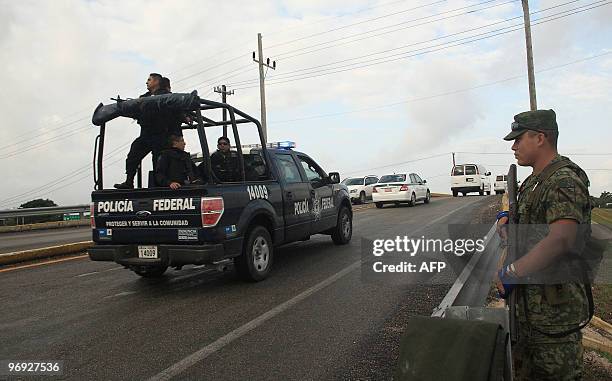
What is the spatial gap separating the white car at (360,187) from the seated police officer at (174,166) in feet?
72.4

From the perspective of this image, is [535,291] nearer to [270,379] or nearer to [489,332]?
[489,332]

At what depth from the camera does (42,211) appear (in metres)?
19.7

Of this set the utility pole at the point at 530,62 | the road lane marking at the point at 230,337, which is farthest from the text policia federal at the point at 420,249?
the utility pole at the point at 530,62

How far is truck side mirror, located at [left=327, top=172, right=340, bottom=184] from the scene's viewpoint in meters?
9.39

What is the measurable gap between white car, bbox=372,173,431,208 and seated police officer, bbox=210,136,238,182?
15.8 metres

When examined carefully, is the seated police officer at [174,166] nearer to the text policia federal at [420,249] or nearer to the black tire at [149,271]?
the black tire at [149,271]

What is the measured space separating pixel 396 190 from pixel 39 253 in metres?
16.1

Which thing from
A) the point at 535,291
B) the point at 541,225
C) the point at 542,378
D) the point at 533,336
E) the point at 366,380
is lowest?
the point at 366,380

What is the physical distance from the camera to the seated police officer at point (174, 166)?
636 centimetres

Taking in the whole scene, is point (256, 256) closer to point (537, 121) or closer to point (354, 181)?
point (537, 121)

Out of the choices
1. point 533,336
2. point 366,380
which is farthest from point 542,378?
point 366,380

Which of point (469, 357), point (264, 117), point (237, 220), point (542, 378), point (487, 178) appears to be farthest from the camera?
point (487, 178)

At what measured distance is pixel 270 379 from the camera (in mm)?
3459

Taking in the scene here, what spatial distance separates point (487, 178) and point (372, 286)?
32317 mm
